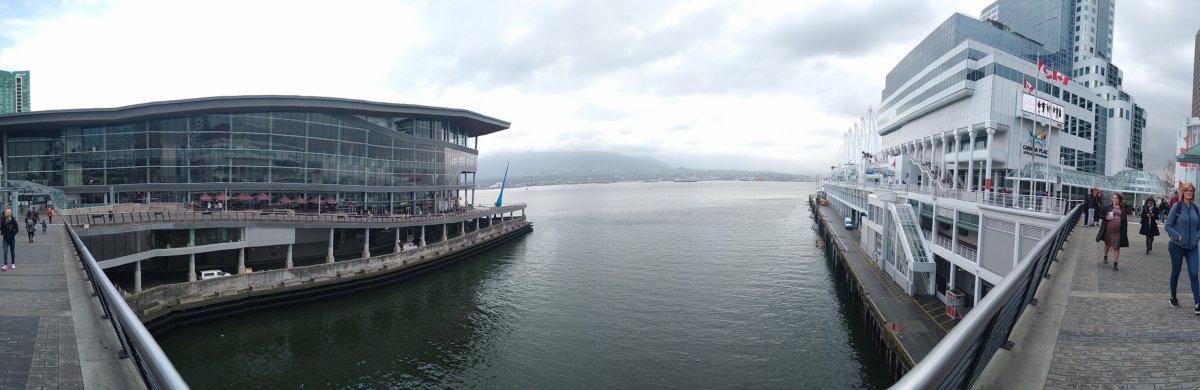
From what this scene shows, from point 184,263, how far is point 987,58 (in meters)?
58.1

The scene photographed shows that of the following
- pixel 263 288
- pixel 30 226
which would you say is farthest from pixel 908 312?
pixel 30 226

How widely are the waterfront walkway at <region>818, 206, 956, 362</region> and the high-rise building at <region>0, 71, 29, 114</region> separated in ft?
525

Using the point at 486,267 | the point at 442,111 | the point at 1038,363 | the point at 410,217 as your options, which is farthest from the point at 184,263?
the point at 1038,363

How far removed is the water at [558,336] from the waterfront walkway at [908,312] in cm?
182

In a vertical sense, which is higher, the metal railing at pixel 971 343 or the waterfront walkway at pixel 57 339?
the metal railing at pixel 971 343

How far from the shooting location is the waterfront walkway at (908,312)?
20062 millimetres

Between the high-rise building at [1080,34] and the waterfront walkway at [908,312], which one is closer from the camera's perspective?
the waterfront walkway at [908,312]

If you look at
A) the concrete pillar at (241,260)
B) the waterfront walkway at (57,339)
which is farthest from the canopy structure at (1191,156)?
the concrete pillar at (241,260)

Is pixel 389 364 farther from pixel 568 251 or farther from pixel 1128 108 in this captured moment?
pixel 1128 108

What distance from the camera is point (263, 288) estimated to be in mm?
28484

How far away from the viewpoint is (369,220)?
40969mm

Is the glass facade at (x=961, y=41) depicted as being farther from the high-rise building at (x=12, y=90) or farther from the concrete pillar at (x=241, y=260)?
the high-rise building at (x=12, y=90)

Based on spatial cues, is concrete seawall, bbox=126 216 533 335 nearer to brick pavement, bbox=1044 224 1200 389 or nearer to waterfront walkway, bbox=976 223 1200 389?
waterfront walkway, bbox=976 223 1200 389

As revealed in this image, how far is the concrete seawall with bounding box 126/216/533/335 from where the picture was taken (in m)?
24.5
